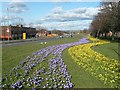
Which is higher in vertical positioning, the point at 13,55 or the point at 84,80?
the point at 84,80

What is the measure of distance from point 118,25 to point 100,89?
131 feet

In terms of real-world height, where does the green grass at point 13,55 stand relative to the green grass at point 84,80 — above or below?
below

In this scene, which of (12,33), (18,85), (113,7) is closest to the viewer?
(18,85)

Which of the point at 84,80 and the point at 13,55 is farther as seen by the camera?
the point at 13,55

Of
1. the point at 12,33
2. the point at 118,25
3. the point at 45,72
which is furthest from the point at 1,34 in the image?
the point at 45,72

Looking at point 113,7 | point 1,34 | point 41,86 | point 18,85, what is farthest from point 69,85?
point 1,34

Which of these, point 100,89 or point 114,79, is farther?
point 114,79

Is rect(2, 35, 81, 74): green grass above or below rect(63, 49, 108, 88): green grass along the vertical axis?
below

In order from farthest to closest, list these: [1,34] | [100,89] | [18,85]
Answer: [1,34], [18,85], [100,89]

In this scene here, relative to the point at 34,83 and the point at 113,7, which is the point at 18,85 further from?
the point at 113,7

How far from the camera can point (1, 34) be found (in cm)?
8450

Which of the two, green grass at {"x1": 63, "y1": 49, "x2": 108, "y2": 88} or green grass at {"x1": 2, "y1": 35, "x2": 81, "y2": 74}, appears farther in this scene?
green grass at {"x1": 2, "y1": 35, "x2": 81, "y2": 74}

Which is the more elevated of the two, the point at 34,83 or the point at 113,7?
the point at 113,7

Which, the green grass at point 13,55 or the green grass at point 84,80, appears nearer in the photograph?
the green grass at point 84,80
